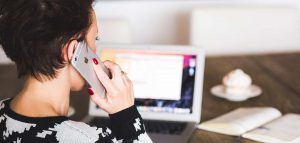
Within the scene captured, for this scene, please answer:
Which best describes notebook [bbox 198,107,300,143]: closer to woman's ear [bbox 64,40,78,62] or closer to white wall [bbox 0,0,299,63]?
woman's ear [bbox 64,40,78,62]

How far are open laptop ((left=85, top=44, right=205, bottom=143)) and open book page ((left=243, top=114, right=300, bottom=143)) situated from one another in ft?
0.59

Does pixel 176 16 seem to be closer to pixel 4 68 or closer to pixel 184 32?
pixel 184 32

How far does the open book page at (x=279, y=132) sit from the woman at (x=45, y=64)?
1.44 feet

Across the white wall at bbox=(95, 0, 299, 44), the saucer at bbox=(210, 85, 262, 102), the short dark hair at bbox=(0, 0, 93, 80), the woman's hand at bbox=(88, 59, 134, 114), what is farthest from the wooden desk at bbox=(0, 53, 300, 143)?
the white wall at bbox=(95, 0, 299, 44)

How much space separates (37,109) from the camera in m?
1.04

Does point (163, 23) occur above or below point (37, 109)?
below

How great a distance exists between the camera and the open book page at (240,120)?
140 centimetres

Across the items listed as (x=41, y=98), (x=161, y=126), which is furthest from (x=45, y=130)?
(x=161, y=126)

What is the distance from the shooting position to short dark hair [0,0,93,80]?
0.95 metres

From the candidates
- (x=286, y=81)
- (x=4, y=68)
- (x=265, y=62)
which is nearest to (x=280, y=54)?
(x=265, y=62)

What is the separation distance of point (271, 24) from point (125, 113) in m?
1.33

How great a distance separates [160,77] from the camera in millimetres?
1542

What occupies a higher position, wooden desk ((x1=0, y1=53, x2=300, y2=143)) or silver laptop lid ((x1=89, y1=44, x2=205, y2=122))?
silver laptop lid ((x1=89, y1=44, x2=205, y2=122))

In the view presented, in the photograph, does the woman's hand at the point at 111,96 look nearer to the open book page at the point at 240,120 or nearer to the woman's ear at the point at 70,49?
the woman's ear at the point at 70,49
